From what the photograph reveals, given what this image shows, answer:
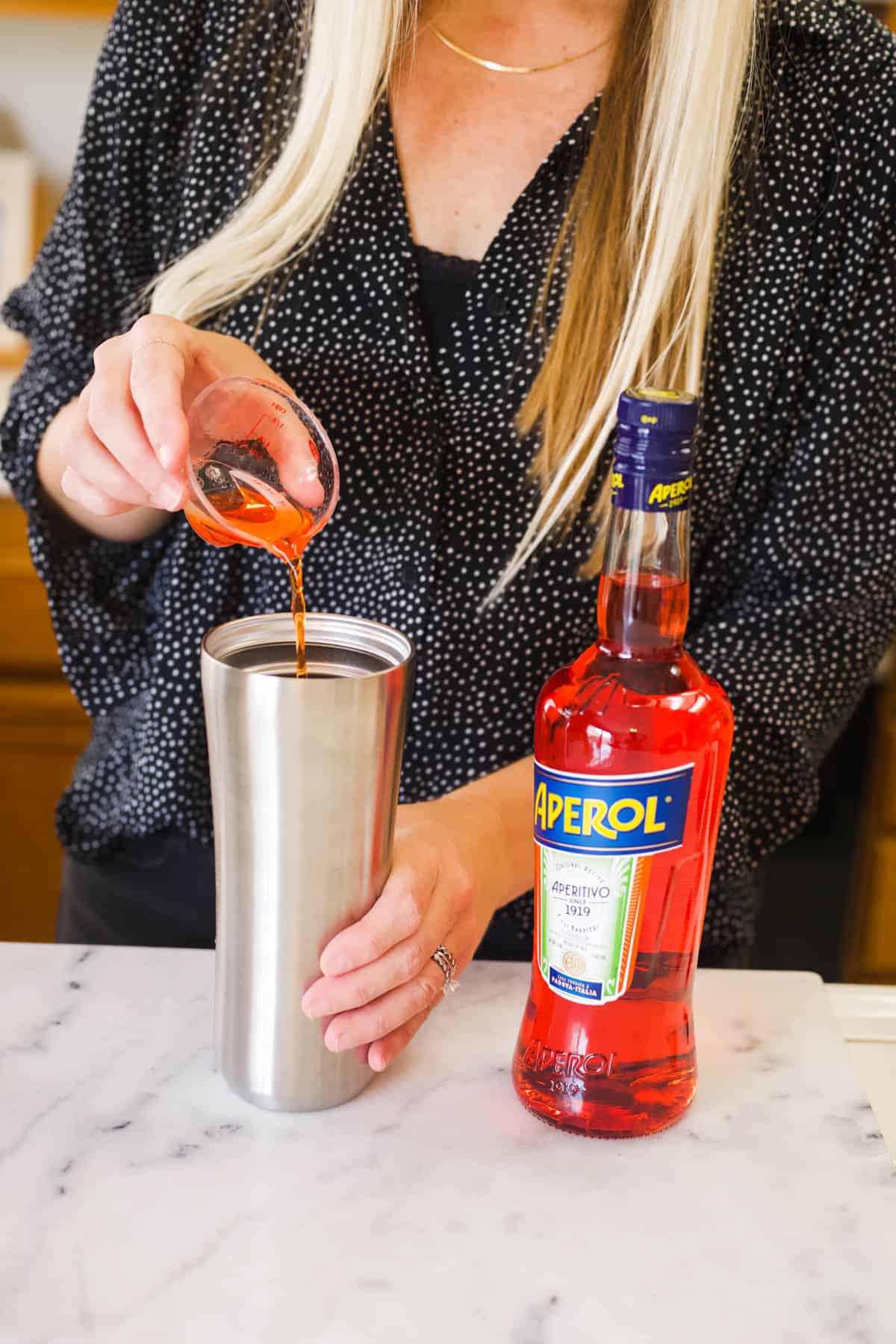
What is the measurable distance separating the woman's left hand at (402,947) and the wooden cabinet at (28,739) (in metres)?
1.33

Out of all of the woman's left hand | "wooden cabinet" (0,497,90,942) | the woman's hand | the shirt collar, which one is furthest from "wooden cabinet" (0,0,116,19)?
the woman's left hand

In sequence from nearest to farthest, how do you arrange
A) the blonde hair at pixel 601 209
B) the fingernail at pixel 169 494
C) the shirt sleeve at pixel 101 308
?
the fingernail at pixel 169 494 → the blonde hair at pixel 601 209 → the shirt sleeve at pixel 101 308

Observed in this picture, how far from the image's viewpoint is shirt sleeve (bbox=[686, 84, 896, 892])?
35.3 inches

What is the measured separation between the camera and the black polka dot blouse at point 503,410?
92 cm

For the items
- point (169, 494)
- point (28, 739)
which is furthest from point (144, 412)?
point (28, 739)

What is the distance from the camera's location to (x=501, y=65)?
0.97 metres

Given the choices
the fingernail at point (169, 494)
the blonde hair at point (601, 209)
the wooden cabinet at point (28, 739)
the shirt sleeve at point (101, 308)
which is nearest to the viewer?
the fingernail at point (169, 494)

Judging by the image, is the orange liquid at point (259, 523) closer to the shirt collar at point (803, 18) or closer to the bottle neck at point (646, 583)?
the bottle neck at point (646, 583)

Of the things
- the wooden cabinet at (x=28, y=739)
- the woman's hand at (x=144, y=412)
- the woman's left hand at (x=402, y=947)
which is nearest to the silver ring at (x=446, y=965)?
the woman's left hand at (x=402, y=947)

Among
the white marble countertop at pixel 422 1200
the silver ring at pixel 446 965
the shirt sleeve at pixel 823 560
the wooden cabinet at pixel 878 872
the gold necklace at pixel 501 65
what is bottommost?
the wooden cabinet at pixel 878 872

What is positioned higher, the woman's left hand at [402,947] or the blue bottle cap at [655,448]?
the blue bottle cap at [655,448]

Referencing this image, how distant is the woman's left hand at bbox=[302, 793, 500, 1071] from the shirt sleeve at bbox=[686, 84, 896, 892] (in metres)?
0.27

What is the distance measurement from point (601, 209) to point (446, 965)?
21.1 inches

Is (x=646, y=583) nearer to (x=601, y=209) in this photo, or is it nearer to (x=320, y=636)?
(x=320, y=636)
